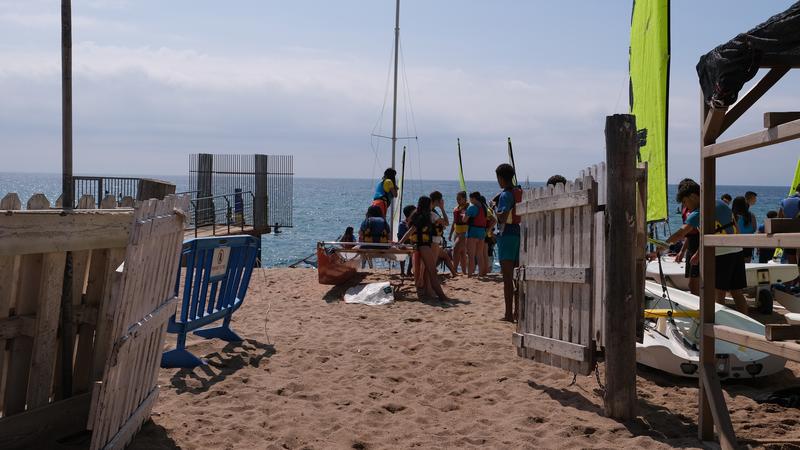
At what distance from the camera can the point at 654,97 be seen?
9406mm

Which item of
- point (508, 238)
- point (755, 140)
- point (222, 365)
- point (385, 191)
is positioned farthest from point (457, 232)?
point (755, 140)

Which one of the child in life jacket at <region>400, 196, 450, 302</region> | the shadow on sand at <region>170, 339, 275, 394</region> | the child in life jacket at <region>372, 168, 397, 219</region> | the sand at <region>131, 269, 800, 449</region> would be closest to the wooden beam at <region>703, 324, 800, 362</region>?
the sand at <region>131, 269, 800, 449</region>

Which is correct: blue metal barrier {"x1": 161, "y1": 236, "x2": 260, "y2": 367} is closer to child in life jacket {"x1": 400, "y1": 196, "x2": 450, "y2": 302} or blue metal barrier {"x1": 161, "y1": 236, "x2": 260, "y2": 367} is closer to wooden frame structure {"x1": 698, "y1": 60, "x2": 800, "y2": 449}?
child in life jacket {"x1": 400, "y1": 196, "x2": 450, "y2": 302}

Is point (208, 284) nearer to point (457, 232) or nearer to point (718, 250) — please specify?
point (718, 250)

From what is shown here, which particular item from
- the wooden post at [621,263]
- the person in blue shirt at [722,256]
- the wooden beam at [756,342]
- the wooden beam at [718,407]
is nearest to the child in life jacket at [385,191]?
the person in blue shirt at [722,256]

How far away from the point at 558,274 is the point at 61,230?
3724 mm

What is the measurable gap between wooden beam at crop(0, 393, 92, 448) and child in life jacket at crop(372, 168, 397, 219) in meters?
8.87

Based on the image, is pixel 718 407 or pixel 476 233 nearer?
pixel 718 407

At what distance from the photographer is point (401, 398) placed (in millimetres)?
6477

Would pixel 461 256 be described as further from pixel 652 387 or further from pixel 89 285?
pixel 89 285

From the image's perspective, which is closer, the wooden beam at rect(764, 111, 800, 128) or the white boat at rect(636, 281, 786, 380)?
the wooden beam at rect(764, 111, 800, 128)

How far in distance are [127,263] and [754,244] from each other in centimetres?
347

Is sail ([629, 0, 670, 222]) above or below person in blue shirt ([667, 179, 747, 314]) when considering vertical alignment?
above

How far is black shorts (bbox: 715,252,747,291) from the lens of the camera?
8.91 m
